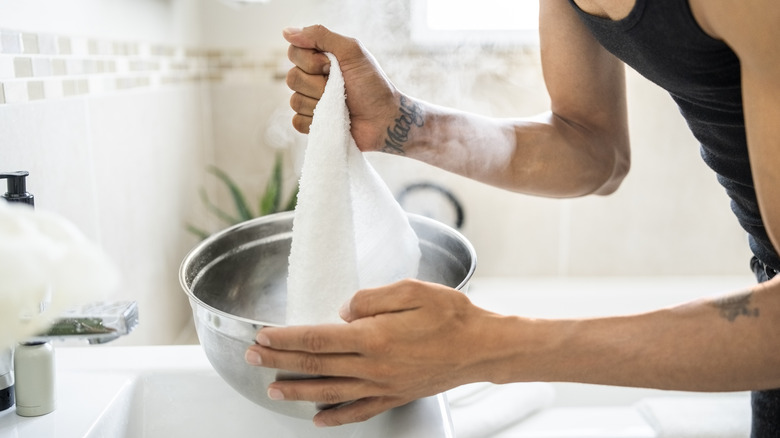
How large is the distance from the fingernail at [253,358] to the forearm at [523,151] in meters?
0.37

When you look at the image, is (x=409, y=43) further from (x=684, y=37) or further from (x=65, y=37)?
(x=684, y=37)

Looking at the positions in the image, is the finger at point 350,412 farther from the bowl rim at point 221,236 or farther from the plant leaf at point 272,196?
the plant leaf at point 272,196

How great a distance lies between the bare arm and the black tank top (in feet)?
0.44

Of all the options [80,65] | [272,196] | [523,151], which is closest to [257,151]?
[272,196]

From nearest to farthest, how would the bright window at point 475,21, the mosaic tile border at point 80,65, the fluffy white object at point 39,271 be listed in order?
the fluffy white object at point 39,271 → the mosaic tile border at point 80,65 → the bright window at point 475,21

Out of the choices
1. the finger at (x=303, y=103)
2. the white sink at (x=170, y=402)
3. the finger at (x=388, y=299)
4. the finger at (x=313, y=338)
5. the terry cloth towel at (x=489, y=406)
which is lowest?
the terry cloth towel at (x=489, y=406)

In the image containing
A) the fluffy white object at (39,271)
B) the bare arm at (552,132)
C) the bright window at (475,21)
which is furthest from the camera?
the bright window at (475,21)

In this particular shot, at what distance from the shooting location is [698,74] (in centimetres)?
59

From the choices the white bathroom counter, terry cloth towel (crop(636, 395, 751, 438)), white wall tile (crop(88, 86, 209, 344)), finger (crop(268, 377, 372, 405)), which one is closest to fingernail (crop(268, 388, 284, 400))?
finger (crop(268, 377, 372, 405))

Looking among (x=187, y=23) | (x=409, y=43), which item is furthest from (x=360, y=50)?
(x=409, y=43)

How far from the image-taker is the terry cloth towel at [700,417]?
3.98 feet

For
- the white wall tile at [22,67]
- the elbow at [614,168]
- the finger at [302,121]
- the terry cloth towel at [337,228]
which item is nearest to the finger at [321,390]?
the terry cloth towel at [337,228]

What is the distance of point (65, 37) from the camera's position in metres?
0.80

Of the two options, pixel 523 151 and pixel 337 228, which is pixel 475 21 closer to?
pixel 523 151
